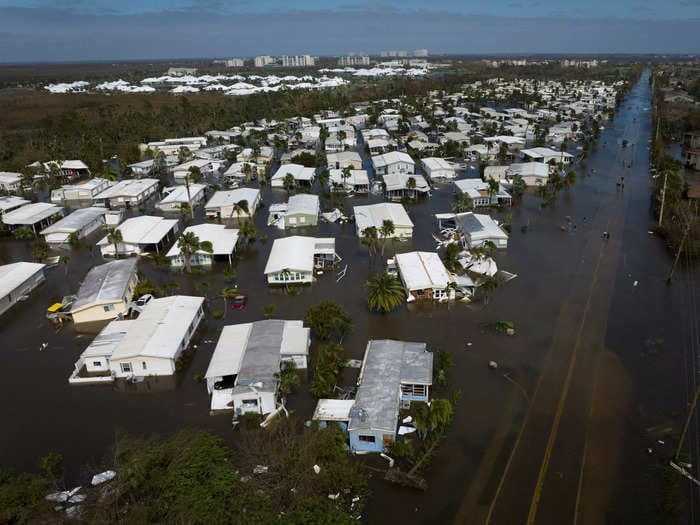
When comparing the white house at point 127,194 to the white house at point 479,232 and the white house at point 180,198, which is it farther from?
the white house at point 479,232

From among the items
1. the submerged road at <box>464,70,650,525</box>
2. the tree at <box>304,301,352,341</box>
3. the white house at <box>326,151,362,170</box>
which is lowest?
the submerged road at <box>464,70,650,525</box>

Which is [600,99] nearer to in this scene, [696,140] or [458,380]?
[696,140]

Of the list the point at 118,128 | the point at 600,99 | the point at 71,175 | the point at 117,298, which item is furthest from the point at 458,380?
the point at 600,99

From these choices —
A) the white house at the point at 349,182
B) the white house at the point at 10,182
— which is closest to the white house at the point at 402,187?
the white house at the point at 349,182

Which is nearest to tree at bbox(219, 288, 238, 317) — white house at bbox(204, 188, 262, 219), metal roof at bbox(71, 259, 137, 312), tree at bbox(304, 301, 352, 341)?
metal roof at bbox(71, 259, 137, 312)

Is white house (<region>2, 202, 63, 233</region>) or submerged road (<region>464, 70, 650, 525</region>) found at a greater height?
white house (<region>2, 202, 63, 233</region>)

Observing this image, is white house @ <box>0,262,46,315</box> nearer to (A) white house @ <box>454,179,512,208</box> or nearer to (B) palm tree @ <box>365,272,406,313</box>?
(B) palm tree @ <box>365,272,406,313</box>
